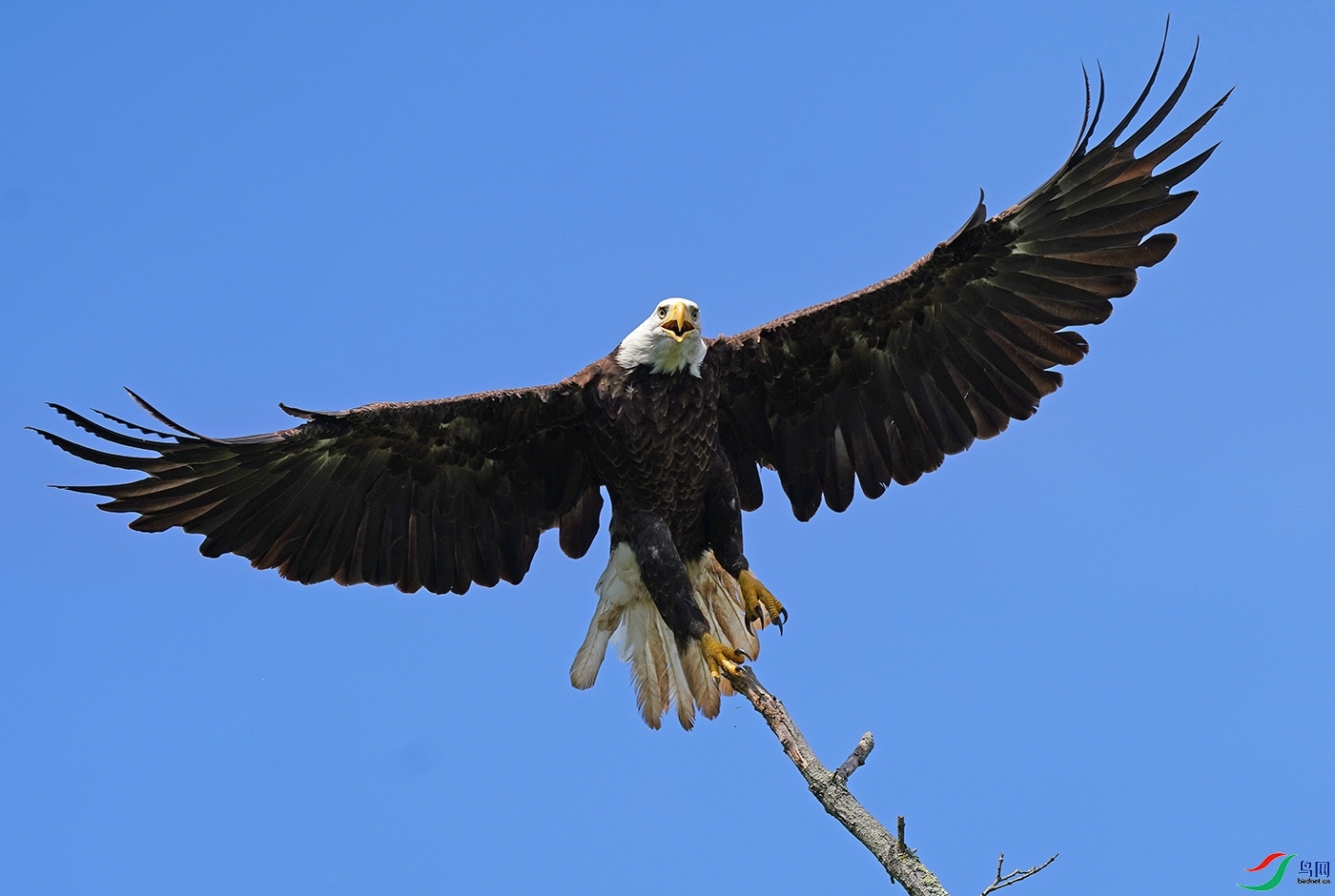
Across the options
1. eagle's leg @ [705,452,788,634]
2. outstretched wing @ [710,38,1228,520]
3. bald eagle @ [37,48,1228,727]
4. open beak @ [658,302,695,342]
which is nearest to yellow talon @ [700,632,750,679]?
bald eagle @ [37,48,1228,727]

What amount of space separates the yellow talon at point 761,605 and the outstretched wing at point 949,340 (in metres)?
0.78

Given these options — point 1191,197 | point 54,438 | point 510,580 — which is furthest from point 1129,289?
point 54,438

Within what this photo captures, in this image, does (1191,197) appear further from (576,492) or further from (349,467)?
(349,467)

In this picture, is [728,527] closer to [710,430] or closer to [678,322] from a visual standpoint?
[710,430]

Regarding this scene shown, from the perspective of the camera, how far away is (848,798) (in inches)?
207

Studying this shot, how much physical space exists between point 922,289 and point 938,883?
3.09 meters

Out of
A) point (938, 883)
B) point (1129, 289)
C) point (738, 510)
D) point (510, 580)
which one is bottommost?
point (938, 883)

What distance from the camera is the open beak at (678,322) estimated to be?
6.42 metres

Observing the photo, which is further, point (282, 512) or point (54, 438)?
point (282, 512)

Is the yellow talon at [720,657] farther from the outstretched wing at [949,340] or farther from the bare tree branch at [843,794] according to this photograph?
the outstretched wing at [949,340]

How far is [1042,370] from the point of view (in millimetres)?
6922

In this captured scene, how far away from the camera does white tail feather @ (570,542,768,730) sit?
6949 millimetres

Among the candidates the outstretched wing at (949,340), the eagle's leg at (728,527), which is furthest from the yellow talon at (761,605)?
the outstretched wing at (949,340)

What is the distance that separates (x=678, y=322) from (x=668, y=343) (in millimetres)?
113
